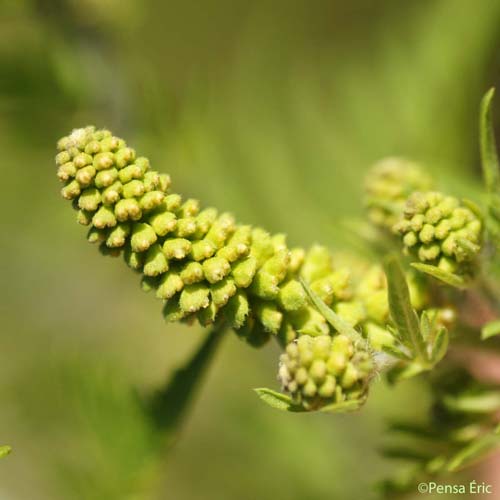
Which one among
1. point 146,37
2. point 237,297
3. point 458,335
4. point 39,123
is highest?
point 146,37

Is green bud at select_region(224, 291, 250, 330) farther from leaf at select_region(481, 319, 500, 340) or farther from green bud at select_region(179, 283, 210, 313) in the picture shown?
leaf at select_region(481, 319, 500, 340)

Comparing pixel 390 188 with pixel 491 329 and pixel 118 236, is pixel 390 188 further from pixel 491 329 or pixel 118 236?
pixel 118 236

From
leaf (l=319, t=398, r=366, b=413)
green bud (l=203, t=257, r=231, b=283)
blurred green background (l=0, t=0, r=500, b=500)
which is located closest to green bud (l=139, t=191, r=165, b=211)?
green bud (l=203, t=257, r=231, b=283)

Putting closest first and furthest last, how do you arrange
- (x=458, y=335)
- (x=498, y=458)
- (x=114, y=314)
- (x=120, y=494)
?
(x=458, y=335) < (x=120, y=494) < (x=498, y=458) < (x=114, y=314)

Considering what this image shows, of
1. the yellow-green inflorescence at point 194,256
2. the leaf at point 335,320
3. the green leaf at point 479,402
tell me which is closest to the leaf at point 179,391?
the yellow-green inflorescence at point 194,256

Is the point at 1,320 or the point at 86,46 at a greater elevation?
the point at 86,46

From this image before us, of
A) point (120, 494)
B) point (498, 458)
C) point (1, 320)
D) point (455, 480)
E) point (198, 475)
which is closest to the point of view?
point (120, 494)

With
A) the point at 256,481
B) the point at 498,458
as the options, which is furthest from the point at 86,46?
the point at 498,458

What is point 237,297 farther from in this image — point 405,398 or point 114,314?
point 114,314
